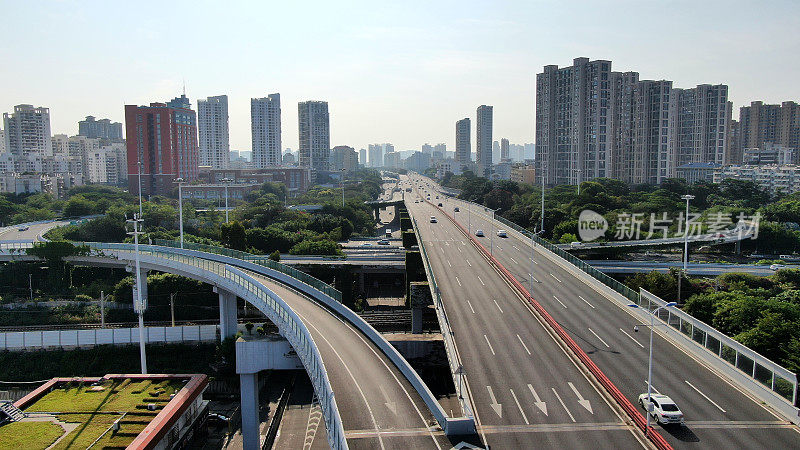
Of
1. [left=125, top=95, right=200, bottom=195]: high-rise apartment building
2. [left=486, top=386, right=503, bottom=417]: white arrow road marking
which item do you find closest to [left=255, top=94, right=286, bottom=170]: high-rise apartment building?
[left=125, top=95, right=200, bottom=195]: high-rise apartment building

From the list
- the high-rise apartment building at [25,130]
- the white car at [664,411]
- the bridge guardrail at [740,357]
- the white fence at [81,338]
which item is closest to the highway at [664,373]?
the white car at [664,411]

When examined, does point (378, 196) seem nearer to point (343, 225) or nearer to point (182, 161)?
point (182, 161)

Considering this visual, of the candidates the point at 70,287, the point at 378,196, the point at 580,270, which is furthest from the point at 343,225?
the point at 378,196

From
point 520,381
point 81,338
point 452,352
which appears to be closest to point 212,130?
point 81,338

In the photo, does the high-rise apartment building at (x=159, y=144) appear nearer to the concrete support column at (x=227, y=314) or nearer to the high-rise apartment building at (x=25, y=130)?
the high-rise apartment building at (x=25, y=130)

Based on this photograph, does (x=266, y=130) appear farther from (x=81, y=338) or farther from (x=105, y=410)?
(x=105, y=410)

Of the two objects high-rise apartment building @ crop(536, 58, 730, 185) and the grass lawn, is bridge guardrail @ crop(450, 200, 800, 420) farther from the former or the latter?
high-rise apartment building @ crop(536, 58, 730, 185)
